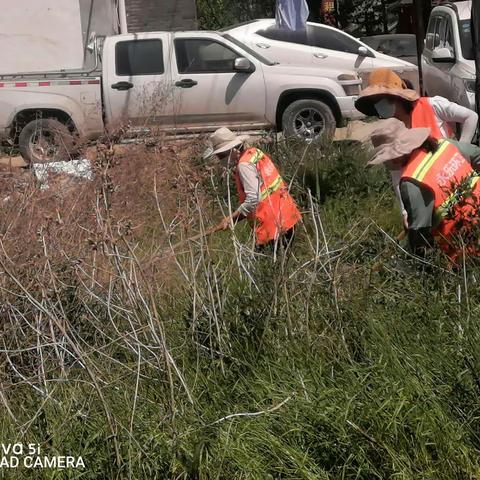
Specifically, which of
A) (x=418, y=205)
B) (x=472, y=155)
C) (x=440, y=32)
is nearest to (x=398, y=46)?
(x=440, y=32)

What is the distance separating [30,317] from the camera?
451 cm

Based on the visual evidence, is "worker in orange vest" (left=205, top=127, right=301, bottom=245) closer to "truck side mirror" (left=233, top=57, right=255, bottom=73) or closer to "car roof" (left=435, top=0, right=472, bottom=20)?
"truck side mirror" (left=233, top=57, right=255, bottom=73)

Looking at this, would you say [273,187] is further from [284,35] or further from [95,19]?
[95,19]

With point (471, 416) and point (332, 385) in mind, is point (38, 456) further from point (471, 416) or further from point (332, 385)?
point (471, 416)

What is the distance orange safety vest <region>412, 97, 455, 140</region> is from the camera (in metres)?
5.54

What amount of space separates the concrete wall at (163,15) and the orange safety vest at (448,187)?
55.8 ft

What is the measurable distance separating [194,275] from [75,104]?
31.2 ft

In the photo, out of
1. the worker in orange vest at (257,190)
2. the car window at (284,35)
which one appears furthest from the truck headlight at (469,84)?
the worker in orange vest at (257,190)

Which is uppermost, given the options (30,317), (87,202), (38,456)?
(87,202)

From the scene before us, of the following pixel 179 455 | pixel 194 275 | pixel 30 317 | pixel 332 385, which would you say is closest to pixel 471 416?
pixel 332 385

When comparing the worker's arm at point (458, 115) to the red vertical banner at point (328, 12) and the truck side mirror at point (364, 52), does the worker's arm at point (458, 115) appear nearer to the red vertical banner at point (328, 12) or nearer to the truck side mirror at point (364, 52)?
the truck side mirror at point (364, 52)

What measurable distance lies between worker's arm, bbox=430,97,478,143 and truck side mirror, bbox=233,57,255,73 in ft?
24.8

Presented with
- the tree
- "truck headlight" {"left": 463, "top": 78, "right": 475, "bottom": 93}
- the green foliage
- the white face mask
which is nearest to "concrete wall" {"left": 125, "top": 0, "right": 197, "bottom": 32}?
the green foliage

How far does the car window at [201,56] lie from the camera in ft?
43.8
